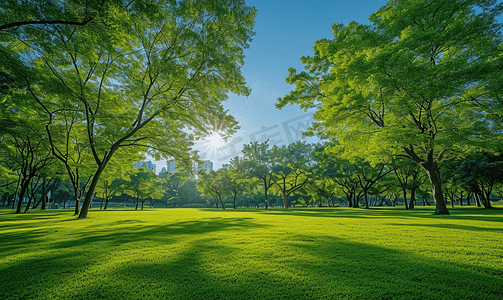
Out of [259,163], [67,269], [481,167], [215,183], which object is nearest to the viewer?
[67,269]

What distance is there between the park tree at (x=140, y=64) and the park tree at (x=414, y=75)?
6146mm

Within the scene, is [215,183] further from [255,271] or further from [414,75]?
[255,271]

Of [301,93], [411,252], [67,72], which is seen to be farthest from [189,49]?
[411,252]

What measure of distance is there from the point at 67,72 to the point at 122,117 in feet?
11.7

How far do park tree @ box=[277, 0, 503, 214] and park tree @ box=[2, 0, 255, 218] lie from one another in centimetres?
615

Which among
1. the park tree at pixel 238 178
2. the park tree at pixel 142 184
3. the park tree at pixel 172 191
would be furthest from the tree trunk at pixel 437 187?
the park tree at pixel 172 191

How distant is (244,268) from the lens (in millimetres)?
3061

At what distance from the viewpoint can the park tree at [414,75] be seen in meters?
9.57

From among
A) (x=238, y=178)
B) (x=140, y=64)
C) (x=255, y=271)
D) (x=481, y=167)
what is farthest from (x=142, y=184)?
(x=481, y=167)

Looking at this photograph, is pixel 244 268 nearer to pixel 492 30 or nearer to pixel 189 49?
pixel 189 49

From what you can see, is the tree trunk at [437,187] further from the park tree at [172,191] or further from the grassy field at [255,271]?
the park tree at [172,191]

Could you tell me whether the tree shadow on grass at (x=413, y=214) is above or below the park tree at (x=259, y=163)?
below

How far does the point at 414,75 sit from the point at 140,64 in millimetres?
15354

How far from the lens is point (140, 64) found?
40.0ft
